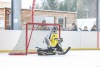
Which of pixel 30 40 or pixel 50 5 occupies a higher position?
pixel 50 5

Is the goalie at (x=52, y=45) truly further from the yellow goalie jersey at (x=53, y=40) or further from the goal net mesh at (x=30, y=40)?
the goal net mesh at (x=30, y=40)

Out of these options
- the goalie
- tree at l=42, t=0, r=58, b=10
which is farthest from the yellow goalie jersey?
tree at l=42, t=0, r=58, b=10

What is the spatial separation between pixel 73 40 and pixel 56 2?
2.79 metres

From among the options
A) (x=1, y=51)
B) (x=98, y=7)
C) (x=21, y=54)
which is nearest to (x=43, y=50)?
(x=21, y=54)

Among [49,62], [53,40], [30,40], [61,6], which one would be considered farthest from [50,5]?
[49,62]

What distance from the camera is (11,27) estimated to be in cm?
983

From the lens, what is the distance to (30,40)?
27.4 ft

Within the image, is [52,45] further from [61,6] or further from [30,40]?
[61,6]

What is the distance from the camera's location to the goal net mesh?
26.9ft

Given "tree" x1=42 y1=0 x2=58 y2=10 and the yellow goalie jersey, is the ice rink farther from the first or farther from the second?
"tree" x1=42 y1=0 x2=58 y2=10

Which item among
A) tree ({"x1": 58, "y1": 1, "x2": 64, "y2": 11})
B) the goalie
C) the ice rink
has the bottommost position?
the ice rink

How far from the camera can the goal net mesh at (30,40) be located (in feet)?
26.9

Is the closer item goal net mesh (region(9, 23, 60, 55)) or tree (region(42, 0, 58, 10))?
goal net mesh (region(9, 23, 60, 55))

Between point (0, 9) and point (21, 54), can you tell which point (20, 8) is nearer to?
point (0, 9)
